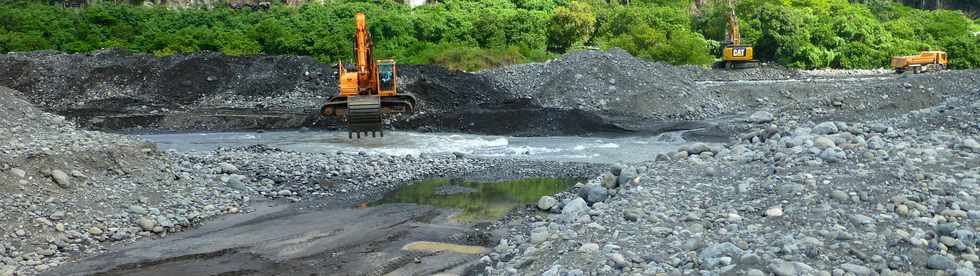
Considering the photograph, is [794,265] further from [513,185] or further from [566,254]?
[513,185]

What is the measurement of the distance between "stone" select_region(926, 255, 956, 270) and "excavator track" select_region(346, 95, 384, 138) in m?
16.0

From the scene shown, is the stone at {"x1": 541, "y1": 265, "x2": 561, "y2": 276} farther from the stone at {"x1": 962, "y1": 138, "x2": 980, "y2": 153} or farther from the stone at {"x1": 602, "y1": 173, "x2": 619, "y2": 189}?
the stone at {"x1": 962, "y1": 138, "x2": 980, "y2": 153}

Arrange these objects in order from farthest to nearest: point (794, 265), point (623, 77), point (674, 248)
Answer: point (623, 77)
point (674, 248)
point (794, 265)

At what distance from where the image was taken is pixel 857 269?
7168 mm

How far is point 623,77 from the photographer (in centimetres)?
2766

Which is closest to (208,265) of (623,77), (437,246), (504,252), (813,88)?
(437,246)

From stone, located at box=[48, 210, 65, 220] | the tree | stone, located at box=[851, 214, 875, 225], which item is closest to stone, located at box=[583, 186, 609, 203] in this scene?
stone, located at box=[851, 214, 875, 225]

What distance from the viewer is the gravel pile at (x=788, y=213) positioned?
7.52 metres

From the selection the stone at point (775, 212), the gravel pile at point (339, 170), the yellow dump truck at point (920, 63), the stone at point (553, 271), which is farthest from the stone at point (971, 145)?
the yellow dump truck at point (920, 63)

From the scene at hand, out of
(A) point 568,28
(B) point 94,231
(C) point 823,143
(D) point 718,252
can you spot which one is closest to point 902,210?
(D) point 718,252

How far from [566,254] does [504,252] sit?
5.09ft

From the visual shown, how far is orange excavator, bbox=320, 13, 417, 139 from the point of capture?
71.6 feet

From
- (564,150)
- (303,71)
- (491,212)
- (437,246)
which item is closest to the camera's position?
(437,246)

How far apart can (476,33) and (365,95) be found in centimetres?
2285
